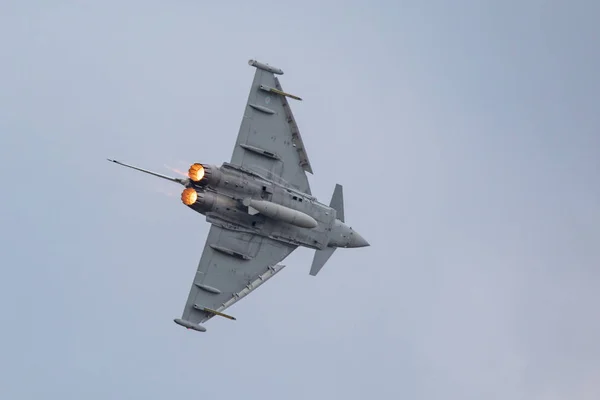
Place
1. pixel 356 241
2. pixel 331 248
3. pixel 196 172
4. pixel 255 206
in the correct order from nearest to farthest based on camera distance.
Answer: pixel 196 172, pixel 255 206, pixel 331 248, pixel 356 241

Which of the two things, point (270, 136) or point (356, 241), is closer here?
point (270, 136)

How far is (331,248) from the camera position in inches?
3238

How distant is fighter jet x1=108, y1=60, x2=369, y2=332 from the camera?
76.3m

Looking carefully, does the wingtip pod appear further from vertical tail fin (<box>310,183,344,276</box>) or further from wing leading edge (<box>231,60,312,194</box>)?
wing leading edge (<box>231,60,312,194</box>)

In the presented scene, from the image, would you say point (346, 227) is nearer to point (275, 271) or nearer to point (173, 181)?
point (275, 271)

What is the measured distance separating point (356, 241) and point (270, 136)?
27.0 ft

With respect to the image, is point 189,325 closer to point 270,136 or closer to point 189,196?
point 189,196

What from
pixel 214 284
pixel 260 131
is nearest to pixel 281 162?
pixel 260 131

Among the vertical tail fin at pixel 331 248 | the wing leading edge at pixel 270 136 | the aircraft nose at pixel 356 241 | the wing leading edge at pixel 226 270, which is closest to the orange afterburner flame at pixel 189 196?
the wing leading edge at pixel 226 270

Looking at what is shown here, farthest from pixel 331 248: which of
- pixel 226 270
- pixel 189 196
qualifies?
pixel 189 196

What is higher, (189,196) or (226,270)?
(189,196)

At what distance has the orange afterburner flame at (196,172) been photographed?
7488 centimetres

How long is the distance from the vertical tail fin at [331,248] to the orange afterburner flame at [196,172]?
375 inches

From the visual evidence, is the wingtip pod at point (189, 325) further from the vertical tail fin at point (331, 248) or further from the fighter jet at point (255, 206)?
the vertical tail fin at point (331, 248)
